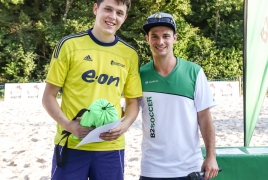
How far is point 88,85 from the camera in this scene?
2.21 meters

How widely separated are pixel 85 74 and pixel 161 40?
1.85 ft

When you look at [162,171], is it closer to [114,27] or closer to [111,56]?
[111,56]

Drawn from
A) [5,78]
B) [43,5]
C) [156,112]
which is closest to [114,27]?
[156,112]

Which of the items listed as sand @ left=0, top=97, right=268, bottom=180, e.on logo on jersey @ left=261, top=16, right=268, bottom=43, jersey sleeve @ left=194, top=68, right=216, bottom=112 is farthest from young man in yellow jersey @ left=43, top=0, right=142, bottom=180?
sand @ left=0, top=97, right=268, bottom=180

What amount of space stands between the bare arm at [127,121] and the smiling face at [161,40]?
14.1 inches

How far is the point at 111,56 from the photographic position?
227 centimetres

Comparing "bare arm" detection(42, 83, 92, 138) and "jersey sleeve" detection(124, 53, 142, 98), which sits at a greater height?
"jersey sleeve" detection(124, 53, 142, 98)

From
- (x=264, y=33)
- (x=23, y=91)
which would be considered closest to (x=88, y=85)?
(x=264, y=33)

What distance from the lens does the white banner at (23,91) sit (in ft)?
66.8

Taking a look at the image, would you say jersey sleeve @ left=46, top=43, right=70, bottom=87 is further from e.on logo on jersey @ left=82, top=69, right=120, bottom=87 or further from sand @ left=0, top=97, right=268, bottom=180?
sand @ left=0, top=97, right=268, bottom=180

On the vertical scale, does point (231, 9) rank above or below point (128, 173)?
above

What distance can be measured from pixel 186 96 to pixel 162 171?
1.69ft

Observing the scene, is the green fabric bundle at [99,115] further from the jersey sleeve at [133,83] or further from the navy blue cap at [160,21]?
the navy blue cap at [160,21]

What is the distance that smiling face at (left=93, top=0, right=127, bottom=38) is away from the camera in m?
2.23
